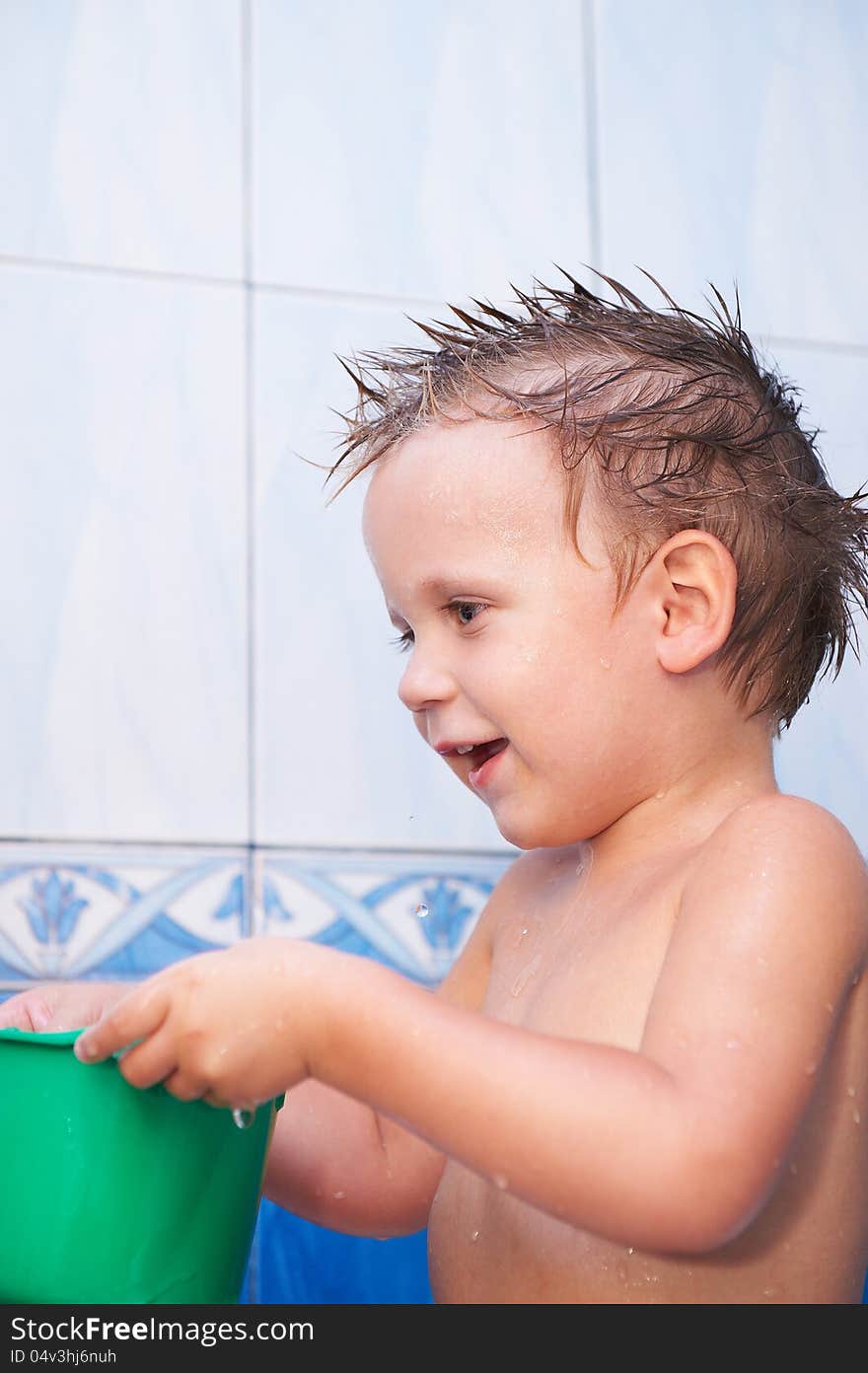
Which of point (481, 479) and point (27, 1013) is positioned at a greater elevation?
point (481, 479)

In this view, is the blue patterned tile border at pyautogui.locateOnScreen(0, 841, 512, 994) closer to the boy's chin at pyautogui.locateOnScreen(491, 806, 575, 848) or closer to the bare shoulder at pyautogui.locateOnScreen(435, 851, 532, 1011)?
the bare shoulder at pyautogui.locateOnScreen(435, 851, 532, 1011)

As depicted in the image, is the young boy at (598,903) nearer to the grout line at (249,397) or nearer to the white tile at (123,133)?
Result: the grout line at (249,397)

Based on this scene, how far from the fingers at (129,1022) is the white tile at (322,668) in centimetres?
82

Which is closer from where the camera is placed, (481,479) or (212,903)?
(481,479)

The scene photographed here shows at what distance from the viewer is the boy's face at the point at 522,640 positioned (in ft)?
3.64

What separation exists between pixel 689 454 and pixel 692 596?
4.0 inches

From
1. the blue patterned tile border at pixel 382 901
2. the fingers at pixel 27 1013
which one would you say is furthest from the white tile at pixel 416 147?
the fingers at pixel 27 1013

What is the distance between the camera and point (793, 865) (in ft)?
3.25

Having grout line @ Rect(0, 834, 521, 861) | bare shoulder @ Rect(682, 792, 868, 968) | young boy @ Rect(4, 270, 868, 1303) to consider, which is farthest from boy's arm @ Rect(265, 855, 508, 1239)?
grout line @ Rect(0, 834, 521, 861)

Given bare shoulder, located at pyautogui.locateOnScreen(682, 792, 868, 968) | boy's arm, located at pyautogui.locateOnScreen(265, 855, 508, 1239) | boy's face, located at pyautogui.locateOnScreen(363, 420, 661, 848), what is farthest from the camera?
boy's arm, located at pyautogui.locateOnScreen(265, 855, 508, 1239)

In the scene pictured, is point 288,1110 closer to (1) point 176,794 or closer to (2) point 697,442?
(1) point 176,794

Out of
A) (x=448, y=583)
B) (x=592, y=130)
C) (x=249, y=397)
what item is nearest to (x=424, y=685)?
(x=448, y=583)

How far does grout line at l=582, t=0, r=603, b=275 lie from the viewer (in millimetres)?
1959

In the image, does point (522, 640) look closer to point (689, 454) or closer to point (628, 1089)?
point (689, 454)
